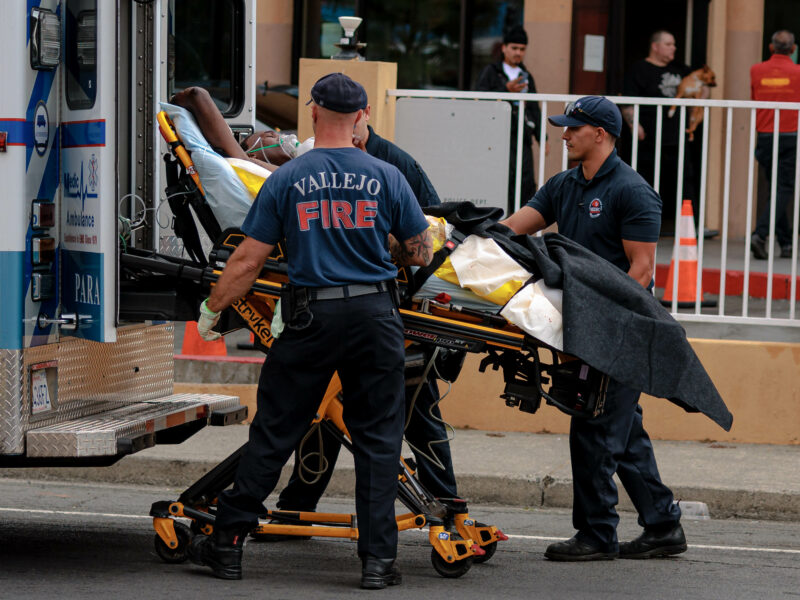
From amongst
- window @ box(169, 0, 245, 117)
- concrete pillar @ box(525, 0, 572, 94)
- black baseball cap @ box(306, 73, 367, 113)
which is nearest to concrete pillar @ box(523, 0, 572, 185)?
concrete pillar @ box(525, 0, 572, 94)

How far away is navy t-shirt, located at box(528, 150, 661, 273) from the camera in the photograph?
6.21m

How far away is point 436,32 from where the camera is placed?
51.9 feet

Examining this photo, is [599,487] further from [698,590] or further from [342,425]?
[342,425]

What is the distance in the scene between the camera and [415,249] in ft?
18.3

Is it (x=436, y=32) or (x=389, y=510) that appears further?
(x=436, y=32)

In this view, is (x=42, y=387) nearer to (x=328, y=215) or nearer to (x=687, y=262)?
(x=328, y=215)

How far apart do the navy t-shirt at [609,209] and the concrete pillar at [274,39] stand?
9.58m

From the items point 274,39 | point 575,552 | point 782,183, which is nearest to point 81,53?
point 575,552

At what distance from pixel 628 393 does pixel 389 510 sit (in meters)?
1.25

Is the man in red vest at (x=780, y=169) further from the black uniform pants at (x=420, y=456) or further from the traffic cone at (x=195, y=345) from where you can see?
the traffic cone at (x=195, y=345)

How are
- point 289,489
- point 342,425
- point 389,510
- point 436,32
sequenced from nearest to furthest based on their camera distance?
point 389,510 → point 342,425 → point 289,489 → point 436,32

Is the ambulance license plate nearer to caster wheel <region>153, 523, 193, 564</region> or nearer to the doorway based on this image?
caster wheel <region>153, 523, 193, 564</region>

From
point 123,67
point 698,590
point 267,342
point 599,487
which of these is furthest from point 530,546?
point 123,67

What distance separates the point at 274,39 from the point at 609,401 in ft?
34.3
